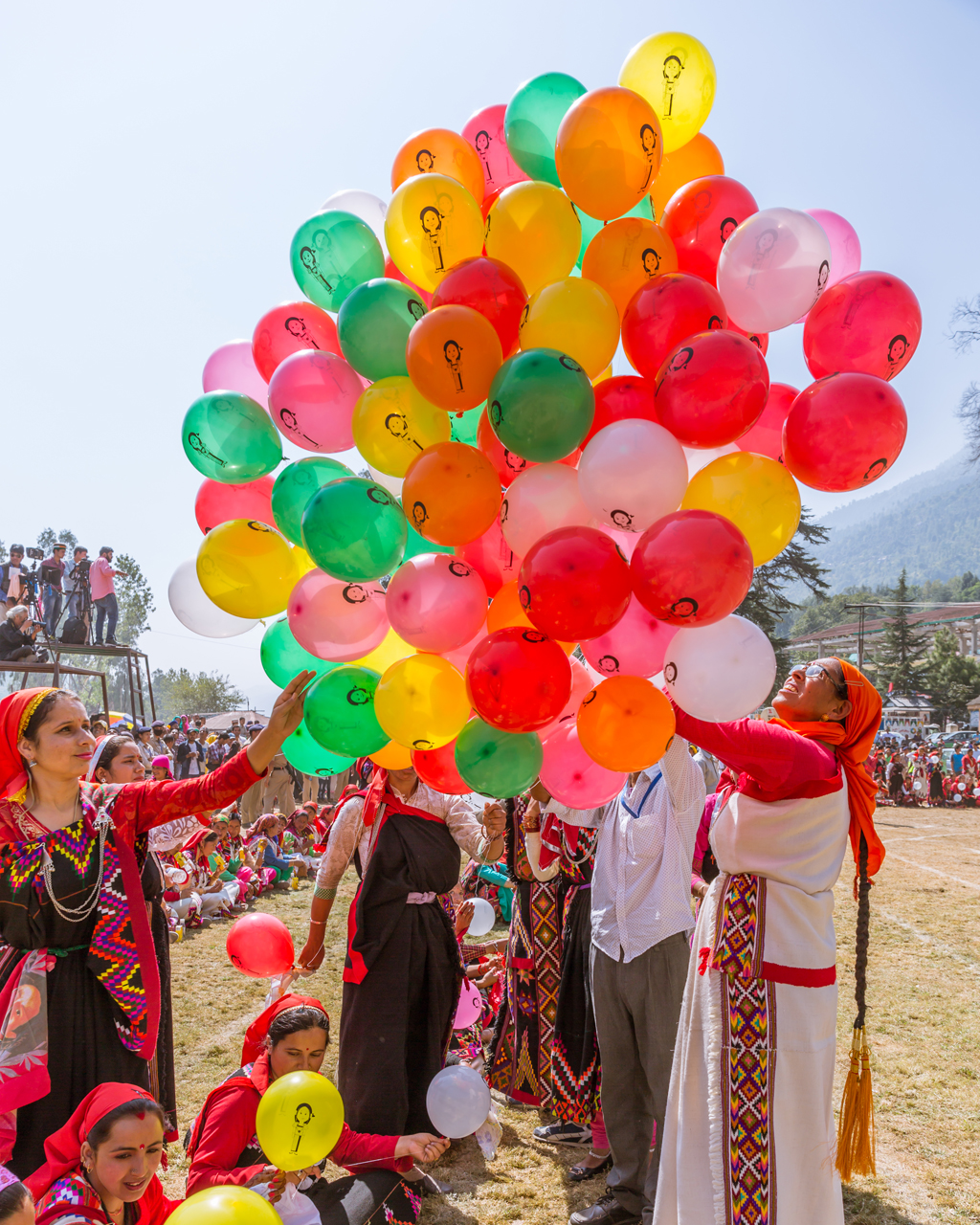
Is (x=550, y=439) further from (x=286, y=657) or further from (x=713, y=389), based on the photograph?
(x=286, y=657)

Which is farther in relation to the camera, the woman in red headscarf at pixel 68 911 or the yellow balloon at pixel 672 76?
the yellow balloon at pixel 672 76

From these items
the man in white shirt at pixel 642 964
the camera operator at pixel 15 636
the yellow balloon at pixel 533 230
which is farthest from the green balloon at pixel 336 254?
the camera operator at pixel 15 636

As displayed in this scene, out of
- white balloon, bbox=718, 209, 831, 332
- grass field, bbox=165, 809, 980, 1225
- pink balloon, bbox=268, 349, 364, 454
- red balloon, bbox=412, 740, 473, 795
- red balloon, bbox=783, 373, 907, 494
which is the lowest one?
grass field, bbox=165, 809, 980, 1225

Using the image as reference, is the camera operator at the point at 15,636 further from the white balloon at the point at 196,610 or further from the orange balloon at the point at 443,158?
the orange balloon at the point at 443,158

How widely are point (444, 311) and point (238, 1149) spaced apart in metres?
2.51

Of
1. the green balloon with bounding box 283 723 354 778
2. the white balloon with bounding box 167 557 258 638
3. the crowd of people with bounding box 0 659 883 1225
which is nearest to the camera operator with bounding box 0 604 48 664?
the crowd of people with bounding box 0 659 883 1225

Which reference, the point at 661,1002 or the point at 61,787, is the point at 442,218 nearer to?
the point at 61,787

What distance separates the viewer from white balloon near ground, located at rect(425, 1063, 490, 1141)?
2705 millimetres

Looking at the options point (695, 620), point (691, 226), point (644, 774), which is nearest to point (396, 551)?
point (695, 620)

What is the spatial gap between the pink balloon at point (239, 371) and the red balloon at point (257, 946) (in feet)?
6.06

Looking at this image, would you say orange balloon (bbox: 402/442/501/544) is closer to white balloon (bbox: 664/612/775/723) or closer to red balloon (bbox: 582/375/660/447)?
red balloon (bbox: 582/375/660/447)

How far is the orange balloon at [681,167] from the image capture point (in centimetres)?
258

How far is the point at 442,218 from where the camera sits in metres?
2.33

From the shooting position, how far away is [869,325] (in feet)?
7.05
